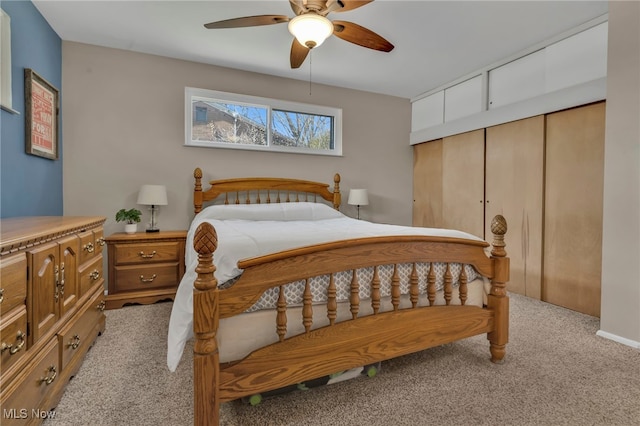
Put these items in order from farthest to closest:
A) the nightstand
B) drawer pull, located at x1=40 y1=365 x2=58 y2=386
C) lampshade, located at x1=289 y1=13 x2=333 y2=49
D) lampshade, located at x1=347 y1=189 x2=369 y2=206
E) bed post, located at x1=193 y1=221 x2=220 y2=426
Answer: lampshade, located at x1=347 y1=189 x2=369 y2=206 → the nightstand → lampshade, located at x1=289 y1=13 x2=333 y2=49 → drawer pull, located at x1=40 y1=365 x2=58 y2=386 → bed post, located at x1=193 y1=221 x2=220 y2=426

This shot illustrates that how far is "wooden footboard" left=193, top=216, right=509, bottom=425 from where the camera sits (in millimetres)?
1201

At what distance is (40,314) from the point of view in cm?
130

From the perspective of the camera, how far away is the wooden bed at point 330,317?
1201 mm

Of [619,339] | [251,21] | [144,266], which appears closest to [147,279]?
[144,266]

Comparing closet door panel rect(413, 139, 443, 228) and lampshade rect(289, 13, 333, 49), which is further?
closet door panel rect(413, 139, 443, 228)

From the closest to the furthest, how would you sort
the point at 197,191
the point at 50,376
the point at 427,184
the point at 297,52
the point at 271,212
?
the point at 50,376 → the point at 297,52 → the point at 271,212 → the point at 197,191 → the point at 427,184

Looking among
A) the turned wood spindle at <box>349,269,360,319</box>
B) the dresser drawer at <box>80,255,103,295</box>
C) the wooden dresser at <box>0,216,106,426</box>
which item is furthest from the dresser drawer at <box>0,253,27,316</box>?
the turned wood spindle at <box>349,269,360,319</box>

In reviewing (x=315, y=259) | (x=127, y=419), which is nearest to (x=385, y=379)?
(x=315, y=259)

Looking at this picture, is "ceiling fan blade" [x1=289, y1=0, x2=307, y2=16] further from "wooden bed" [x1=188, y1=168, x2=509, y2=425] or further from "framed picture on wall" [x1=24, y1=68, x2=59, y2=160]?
"framed picture on wall" [x1=24, y1=68, x2=59, y2=160]

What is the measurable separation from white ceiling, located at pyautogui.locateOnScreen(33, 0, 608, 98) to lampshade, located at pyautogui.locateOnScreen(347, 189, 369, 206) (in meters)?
1.43

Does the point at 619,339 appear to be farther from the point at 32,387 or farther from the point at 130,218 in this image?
the point at 130,218

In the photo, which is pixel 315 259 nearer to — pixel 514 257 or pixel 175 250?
pixel 175 250

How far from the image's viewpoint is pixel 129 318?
8.50 ft

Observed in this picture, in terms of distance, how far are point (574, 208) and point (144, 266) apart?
4015mm
